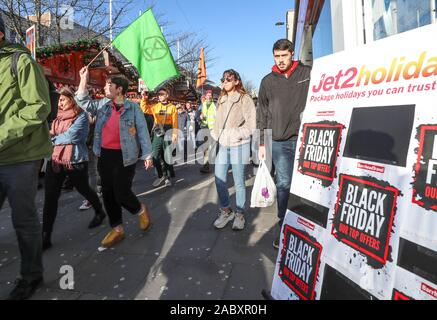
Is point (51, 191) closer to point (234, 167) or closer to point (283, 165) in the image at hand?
point (234, 167)

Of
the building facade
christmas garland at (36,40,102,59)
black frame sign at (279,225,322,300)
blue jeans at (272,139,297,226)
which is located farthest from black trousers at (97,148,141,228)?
christmas garland at (36,40,102,59)

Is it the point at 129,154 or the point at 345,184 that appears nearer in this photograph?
the point at 345,184

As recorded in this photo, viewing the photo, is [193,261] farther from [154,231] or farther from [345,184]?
[345,184]

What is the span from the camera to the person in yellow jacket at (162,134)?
666 centimetres

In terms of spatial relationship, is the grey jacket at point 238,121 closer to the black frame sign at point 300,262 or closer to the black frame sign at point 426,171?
the black frame sign at point 300,262

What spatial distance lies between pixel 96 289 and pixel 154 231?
1336mm

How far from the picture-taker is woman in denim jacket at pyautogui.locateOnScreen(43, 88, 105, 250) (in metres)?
3.50

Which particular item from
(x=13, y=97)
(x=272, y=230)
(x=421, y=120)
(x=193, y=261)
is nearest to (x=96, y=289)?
(x=193, y=261)

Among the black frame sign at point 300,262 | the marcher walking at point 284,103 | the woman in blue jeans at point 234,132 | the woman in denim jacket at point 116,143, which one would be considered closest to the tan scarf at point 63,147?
the woman in denim jacket at point 116,143

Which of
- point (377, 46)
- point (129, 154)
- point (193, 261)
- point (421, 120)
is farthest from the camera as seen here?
point (129, 154)

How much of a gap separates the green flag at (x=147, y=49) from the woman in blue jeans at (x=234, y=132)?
1112 mm

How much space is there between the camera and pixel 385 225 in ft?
4.64

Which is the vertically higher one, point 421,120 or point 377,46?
point 377,46

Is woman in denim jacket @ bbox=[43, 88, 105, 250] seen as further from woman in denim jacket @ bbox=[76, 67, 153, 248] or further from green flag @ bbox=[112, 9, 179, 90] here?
green flag @ bbox=[112, 9, 179, 90]
